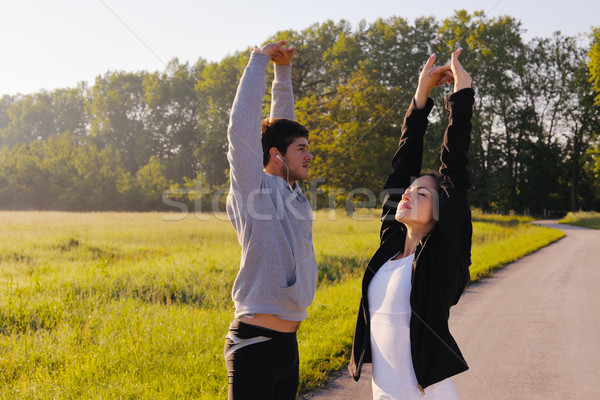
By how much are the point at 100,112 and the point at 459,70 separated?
249 ft

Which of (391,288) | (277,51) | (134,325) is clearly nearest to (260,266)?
(391,288)

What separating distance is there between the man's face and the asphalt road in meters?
2.38

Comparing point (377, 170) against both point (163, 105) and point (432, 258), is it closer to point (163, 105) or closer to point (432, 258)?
point (432, 258)

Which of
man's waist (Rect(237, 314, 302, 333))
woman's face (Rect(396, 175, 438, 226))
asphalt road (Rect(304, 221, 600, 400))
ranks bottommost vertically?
asphalt road (Rect(304, 221, 600, 400))

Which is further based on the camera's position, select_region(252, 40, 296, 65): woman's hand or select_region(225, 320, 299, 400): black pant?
select_region(252, 40, 296, 65): woman's hand

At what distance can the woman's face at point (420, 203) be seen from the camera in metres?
2.15

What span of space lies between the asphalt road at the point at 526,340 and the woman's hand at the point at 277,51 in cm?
279

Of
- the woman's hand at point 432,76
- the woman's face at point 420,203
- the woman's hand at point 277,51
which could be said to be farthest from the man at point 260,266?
the woman's hand at point 432,76

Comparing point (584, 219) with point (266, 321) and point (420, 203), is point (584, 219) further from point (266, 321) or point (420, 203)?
point (266, 321)

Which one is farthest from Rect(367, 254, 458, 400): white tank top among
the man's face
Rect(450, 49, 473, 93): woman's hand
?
Rect(450, 49, 473, 93): woman's hand

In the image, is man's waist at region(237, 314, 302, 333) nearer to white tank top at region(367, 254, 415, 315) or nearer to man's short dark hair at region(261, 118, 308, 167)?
white tank top at region(367, 254, 415, 315)

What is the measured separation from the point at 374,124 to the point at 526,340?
79.4 ft

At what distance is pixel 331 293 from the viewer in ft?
26.3

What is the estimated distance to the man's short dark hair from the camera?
2434 millimetres
